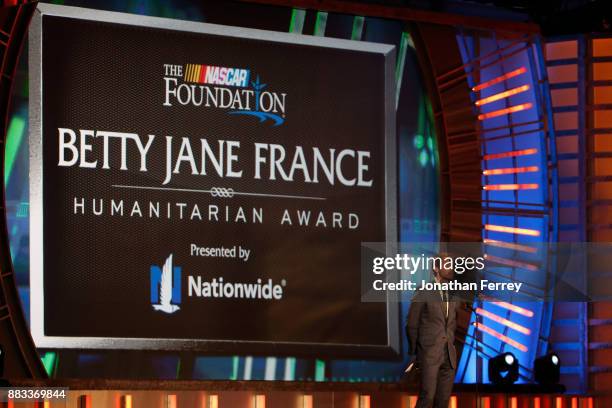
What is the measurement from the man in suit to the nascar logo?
223cm

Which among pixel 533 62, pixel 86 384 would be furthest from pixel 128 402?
pixel 533 62

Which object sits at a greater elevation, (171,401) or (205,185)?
(205,185)

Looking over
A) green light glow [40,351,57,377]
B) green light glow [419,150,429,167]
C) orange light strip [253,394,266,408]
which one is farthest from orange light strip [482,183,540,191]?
green light glow [40,351,57,377]

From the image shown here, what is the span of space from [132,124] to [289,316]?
182 centimetres

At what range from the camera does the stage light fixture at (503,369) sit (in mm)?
8664

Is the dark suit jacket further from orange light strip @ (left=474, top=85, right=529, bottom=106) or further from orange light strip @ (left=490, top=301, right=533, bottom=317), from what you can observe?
orange light strip @ (left=474, top=85, right=529, bottom=106)

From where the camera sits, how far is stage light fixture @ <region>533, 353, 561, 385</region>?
879 cm

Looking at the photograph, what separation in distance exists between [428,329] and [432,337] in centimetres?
6

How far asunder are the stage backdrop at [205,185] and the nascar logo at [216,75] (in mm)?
11

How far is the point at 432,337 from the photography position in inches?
291

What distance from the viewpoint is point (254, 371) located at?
8477 mm

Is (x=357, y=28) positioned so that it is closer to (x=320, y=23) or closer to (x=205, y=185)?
(x=320, y=23)

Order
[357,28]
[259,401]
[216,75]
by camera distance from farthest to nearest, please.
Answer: [357,28] → [216,75] → [259,401]

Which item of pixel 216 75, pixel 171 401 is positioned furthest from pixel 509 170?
pixel 171 401
